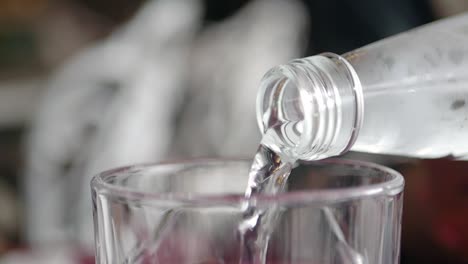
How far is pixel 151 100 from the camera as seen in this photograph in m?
0.96

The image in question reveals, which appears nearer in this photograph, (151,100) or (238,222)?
(238,222)

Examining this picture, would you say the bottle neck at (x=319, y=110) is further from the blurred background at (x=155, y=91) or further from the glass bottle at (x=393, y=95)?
the blurred background at (x=155, y=91)

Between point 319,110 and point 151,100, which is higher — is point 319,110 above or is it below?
above

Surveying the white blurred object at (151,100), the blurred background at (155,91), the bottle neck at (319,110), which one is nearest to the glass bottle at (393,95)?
the bottle neck at (319,110)

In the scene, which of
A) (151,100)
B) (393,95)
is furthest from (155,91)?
(393,95)

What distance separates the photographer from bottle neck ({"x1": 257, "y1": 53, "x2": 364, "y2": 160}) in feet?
1.11

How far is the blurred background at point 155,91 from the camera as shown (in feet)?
2.83

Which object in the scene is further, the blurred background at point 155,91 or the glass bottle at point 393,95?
the blurred background at point 155,91

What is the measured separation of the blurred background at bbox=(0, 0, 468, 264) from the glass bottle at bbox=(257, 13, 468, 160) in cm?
32

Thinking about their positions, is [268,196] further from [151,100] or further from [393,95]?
[151,100]

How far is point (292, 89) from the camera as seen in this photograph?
375 millimetres

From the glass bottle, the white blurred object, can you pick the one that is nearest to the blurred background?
the white blurred object

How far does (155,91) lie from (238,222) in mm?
694

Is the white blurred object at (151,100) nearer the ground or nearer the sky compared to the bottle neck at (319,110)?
nearer the ground
